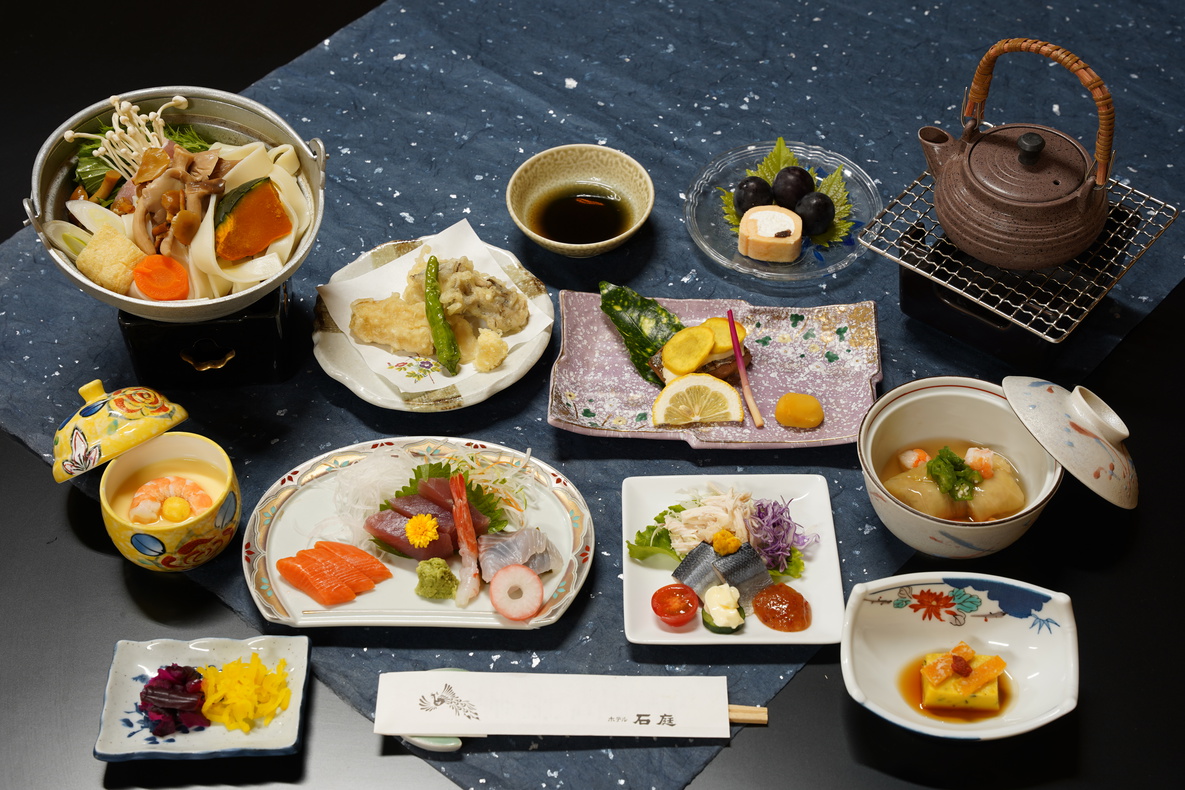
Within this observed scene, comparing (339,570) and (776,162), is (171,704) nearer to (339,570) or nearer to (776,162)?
(339,570)

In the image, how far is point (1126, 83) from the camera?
427cm

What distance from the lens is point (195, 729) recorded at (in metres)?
2.60

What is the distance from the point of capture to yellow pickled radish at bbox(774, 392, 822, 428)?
10.5 feet

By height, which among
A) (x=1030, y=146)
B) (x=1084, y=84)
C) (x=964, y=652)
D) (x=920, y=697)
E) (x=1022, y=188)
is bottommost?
(x=920, y=697)

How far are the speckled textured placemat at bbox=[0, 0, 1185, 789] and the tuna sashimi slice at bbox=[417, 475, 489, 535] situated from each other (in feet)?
1.00

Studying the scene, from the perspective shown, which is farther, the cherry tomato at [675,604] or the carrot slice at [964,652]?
the cherry tomato at [675,604]

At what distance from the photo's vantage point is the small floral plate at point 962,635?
254cm

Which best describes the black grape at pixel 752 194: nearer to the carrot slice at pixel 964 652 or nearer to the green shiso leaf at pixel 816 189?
the green shiso leaf at pixel 816 189

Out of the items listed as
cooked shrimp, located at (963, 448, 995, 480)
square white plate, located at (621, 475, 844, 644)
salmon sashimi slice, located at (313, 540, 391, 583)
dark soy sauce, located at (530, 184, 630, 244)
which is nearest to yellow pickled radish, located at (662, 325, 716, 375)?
square white plate, located at (621, 475, 844, 644)

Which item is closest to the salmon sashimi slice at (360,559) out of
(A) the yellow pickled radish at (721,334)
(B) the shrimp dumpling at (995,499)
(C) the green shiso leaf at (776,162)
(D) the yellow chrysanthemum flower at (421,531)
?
(D) the yellow chrysanthemum flower at (421,531)

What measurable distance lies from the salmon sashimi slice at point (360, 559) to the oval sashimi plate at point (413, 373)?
0.50 m

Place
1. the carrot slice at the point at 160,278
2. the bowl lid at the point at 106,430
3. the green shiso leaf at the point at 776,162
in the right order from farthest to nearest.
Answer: the green shiso leaf at the point at 776,162 → the carrot slice at the point at 160,278 → the bowl lid at the point at 106,430

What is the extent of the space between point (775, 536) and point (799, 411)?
471mm

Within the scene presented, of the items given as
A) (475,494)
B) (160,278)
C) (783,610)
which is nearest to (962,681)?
(783,610)
